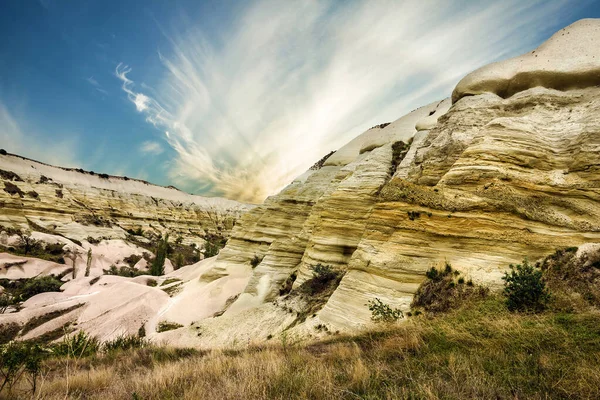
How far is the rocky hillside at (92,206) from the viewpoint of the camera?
46.5 metres

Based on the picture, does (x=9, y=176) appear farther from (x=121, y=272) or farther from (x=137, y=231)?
(x=121, y=272)

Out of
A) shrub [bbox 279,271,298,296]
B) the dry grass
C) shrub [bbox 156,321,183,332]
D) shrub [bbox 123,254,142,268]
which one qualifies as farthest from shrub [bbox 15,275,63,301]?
the dry grass

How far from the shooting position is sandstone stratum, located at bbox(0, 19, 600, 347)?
8.66 meters

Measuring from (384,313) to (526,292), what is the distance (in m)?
3.80

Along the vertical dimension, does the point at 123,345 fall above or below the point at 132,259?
below

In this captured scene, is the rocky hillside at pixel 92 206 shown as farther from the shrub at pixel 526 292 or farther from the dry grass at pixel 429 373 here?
the shrub at pixel 526 292

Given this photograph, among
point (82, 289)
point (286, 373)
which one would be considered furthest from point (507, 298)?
point (82, 289)

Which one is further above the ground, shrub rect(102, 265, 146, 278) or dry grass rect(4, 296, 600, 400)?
shrub rect(102, 265, 146, 278)

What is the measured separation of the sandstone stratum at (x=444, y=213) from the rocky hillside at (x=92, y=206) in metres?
35.0

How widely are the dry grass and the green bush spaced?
2644mm

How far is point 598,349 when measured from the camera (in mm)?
3785

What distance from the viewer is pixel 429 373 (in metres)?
3.52

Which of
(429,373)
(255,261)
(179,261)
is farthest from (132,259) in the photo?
(429,373)

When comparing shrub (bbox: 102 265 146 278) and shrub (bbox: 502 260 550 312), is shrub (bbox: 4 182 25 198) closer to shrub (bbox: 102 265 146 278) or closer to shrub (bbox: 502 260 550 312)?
shrub (bbox: 102 265 146 278)
